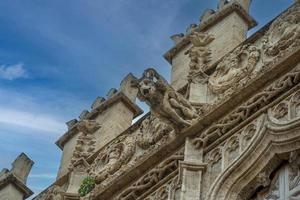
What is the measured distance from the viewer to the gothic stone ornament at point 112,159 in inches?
538

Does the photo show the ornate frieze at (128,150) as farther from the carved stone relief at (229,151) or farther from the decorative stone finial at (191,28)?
the decorative stone finial at (191,28)

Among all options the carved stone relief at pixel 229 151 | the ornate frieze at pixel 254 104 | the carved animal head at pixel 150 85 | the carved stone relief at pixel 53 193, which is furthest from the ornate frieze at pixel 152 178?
the carved stone relief at pixel 53 193

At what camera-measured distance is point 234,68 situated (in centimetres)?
1245

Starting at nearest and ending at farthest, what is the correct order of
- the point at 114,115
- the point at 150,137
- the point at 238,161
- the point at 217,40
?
the point at 238,161
the point at 150,137
the point at 217,40
the point at 114,115

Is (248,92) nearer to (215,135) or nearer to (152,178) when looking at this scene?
(215,135)

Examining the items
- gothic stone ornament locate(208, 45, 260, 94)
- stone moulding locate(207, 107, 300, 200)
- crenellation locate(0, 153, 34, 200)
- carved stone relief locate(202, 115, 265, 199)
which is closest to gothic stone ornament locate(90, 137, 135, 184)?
gothic stone ornament locate(208, 45, 260, 94)

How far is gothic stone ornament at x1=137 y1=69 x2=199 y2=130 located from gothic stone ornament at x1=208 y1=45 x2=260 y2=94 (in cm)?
64

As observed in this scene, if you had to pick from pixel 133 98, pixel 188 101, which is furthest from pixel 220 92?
pixel 133 98

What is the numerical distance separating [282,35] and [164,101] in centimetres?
193

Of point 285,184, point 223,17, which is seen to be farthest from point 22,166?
point 285,184

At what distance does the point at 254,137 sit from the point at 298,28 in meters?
1.88

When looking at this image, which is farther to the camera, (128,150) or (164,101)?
(128,150)

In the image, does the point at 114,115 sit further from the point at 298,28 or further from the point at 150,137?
the point at 298,28

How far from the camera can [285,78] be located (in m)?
11.1
